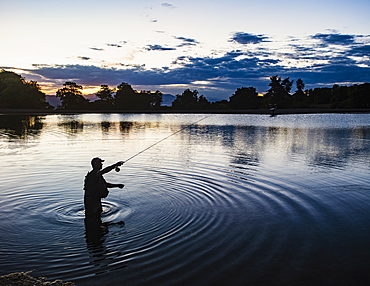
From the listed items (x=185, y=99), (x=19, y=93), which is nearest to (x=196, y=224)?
(x=19, y=93)

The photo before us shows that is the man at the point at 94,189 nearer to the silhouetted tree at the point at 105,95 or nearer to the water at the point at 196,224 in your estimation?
the water at the point at 196,224

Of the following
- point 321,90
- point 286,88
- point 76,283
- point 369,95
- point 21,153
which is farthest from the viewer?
point 286,88

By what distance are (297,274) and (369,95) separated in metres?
106

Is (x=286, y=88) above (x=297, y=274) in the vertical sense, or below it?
above

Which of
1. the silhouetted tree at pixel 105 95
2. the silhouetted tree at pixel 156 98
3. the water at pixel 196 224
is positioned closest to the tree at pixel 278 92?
the silhouetted tree at pixel 156 98

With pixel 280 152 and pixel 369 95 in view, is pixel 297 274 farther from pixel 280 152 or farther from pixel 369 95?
pixel 369 95

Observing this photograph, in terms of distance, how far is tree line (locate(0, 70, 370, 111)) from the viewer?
9756 cm

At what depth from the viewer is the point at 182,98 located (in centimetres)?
11900

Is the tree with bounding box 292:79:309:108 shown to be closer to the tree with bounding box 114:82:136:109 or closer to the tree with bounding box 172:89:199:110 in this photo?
the tree with bounding box 172:89:199:110

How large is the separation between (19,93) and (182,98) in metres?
50.6

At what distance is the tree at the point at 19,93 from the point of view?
318 feet

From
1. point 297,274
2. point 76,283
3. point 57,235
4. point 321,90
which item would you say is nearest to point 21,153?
point 57,235

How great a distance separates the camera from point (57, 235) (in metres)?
7.40

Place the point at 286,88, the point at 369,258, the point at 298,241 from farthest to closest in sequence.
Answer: the point at 286,88, the point at 298,241, the point at 369,258
